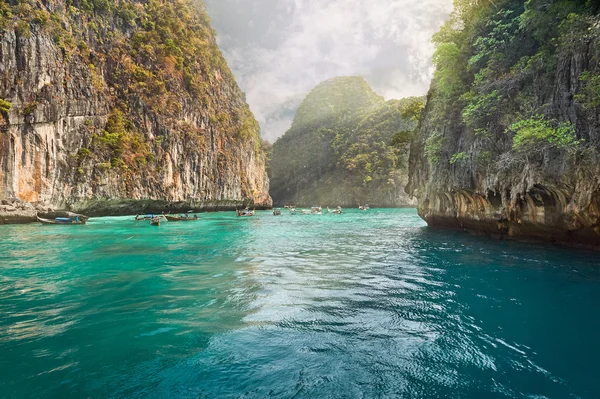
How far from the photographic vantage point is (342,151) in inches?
3994

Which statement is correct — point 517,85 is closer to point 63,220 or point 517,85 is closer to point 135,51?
point 63,220

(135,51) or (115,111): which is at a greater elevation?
(135,51)

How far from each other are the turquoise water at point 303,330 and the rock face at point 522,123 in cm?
264

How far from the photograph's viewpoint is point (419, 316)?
6.07 m

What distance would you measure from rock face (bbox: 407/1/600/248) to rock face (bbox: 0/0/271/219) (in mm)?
37092

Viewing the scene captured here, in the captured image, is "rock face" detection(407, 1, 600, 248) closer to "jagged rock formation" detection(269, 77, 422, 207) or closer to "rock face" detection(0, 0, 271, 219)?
"rock face" detection(0, 0, 271, 219)

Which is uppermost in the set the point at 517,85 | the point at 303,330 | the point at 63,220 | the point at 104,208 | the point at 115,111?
the point at 115,111

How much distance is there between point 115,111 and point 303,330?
4395 cm

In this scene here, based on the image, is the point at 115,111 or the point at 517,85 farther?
the point at 115,111

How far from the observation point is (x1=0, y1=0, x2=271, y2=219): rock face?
29.9 m

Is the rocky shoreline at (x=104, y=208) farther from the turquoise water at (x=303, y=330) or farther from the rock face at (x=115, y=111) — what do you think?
the turquoise water at (x=303, y=330)

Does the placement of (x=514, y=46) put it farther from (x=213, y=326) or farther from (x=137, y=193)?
(x=137, y=193)

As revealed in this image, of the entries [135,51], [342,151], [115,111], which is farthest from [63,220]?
[342,151]

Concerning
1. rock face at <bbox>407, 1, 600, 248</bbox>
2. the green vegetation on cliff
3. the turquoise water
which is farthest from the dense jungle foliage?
the green vegetation on cliff
